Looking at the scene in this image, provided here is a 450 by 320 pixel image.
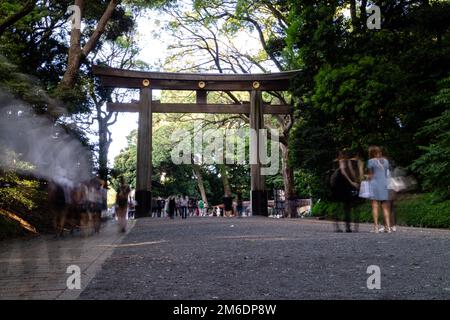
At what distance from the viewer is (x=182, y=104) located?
2359 cm

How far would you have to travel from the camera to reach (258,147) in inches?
949

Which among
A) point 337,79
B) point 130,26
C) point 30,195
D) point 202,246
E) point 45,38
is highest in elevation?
point 130,26

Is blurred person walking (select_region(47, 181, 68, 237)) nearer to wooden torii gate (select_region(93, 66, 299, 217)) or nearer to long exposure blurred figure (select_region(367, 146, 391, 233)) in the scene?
long exposure blurred figure (select_region(367, 146, 391, 233))

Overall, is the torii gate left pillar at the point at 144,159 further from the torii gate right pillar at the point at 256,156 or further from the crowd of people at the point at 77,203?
the crowd of people at the point at 77,203

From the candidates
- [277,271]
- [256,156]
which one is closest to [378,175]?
[277,271]

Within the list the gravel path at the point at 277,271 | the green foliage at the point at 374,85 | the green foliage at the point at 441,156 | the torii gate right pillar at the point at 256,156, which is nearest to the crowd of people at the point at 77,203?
the gravel path at the point at 277,271

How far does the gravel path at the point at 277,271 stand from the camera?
4.22 m

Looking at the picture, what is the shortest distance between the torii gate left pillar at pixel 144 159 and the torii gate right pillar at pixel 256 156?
16.1 feet

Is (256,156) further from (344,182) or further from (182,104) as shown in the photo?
(344,182)

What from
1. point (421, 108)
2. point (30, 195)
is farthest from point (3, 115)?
point (421, 108)

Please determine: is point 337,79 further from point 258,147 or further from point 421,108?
point 258,147

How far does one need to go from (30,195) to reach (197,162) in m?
33.2

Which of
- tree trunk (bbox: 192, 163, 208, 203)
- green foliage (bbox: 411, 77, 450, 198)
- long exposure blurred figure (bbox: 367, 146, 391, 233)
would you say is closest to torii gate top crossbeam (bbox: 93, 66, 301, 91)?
green foliage (bbox: 411, 77, 450, 198)

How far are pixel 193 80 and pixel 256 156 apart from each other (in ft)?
15.4
